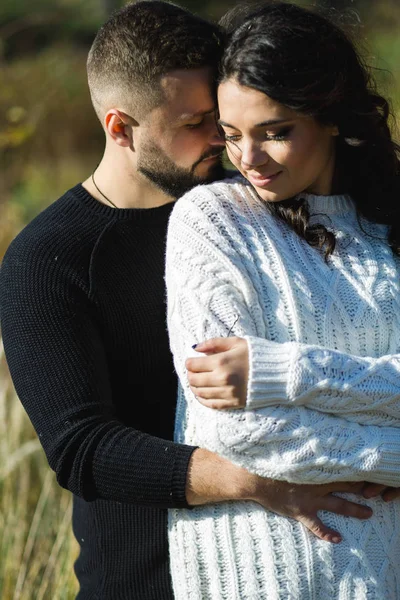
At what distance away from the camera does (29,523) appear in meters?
4.07

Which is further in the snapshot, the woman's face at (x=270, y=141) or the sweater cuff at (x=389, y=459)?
the woman's face at (x=270, y=141)

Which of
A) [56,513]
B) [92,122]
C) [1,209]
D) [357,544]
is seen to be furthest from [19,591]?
[92,122]

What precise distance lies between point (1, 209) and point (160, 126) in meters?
5.15

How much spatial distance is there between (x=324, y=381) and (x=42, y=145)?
392 inches

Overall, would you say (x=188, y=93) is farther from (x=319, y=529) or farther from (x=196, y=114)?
(x=319, y=529)

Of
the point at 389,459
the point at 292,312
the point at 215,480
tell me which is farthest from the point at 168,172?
the point at 389,459

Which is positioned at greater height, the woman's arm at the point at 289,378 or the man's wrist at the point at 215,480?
the woman's arm at the point at 289,378

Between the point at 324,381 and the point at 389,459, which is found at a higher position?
the point at 324,381

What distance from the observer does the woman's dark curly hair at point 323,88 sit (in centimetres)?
229

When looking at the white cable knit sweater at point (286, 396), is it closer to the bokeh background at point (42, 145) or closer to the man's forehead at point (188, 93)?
the man's forehead at point (188, 93)

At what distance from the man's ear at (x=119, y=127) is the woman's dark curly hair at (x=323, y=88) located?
0.44m

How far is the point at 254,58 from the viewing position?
229 centimetres

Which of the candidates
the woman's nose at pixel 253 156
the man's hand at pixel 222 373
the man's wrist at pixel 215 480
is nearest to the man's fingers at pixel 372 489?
the man's wrist at pixel 215 480

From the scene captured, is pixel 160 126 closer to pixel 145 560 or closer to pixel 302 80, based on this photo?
pixel 302 80
